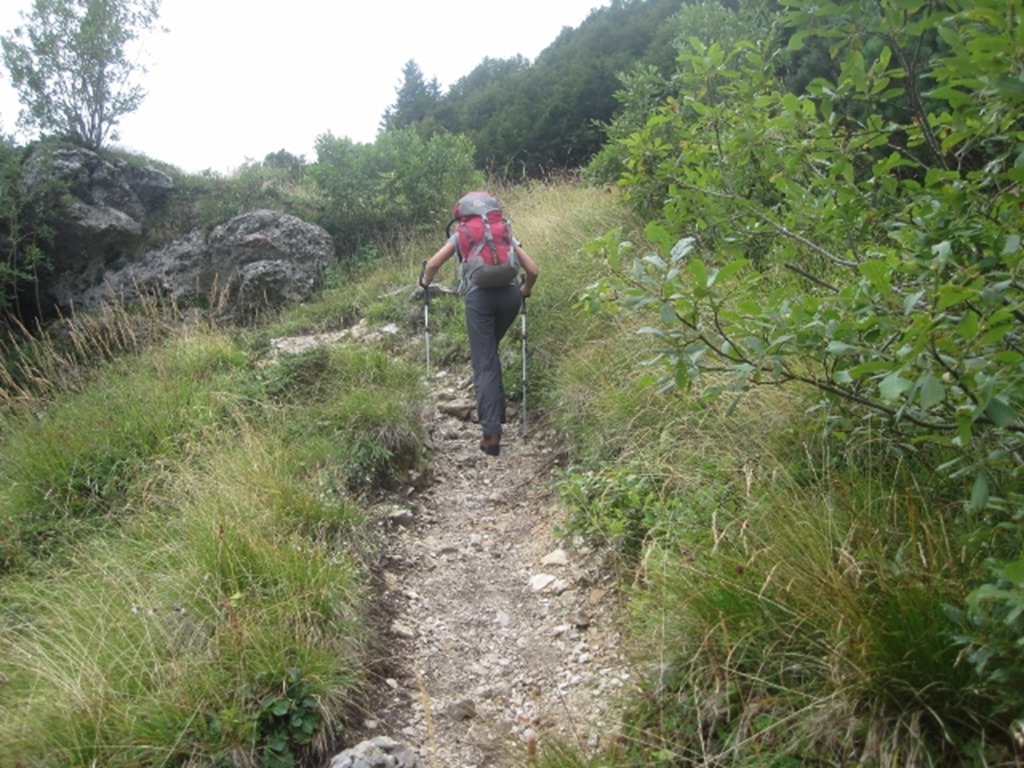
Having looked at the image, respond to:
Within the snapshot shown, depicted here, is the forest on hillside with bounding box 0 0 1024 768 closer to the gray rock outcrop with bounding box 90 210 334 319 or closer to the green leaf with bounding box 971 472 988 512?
the green leaf with bounding box 971 472 988 512

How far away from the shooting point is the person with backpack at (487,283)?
663 cm

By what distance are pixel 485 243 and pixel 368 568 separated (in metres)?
3.16

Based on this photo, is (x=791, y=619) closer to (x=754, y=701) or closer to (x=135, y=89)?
(x=754, y=701)

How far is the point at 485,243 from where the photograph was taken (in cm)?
663

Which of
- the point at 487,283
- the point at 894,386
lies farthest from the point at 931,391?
the point at 487,283

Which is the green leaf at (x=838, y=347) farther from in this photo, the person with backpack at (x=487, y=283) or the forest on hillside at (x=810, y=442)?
the person with backpack at (x=487, y=283)

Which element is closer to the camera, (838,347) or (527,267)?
(838,347)

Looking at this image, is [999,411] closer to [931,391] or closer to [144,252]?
[931,391]

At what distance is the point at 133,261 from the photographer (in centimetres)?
1445

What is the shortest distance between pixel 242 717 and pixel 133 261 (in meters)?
13.5

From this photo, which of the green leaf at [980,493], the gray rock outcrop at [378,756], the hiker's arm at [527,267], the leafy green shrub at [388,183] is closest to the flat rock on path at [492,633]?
the gray rock outcrop at [378,756]

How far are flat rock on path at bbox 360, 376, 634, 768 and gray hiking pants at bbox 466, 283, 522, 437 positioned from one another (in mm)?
854

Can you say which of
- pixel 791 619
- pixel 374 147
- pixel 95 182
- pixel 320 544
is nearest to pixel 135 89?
pixel 95 182

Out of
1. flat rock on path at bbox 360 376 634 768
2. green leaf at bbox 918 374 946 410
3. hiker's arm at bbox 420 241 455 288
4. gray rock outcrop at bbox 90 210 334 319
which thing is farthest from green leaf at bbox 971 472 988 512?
gray rock outcrop at bbox 90 210 334 319
